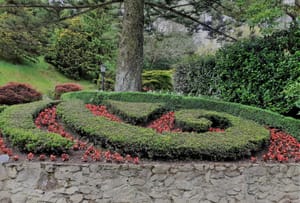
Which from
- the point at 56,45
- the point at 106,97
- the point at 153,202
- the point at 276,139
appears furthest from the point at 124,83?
the point at 56,45

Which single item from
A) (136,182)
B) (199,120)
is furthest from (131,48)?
(136,182)

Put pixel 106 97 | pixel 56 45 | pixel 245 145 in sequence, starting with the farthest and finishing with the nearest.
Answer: pixel 56 45
pixel 106 97
pixel 245 145

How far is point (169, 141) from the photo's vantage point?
4.45m

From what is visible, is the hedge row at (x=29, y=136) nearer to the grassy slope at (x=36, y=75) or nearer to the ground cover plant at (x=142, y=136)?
the ground cover plant at (x=142, y=136)

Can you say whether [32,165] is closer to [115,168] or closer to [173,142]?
[115,168]

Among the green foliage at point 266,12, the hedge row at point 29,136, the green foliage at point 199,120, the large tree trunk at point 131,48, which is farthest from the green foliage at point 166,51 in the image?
the hedge row at point 29,136

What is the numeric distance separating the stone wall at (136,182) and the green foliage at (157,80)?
31.2ft

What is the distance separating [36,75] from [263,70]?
11287mm

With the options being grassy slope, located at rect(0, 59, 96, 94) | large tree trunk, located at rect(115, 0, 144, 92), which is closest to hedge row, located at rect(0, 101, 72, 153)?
large tree trunk, located at rect(115, 0, 144, 92)

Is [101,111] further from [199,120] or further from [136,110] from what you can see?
[199,120]

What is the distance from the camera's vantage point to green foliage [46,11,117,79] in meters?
16.3

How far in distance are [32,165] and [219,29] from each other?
314 inches

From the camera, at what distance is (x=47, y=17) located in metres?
8.11

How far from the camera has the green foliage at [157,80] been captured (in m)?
13.9
